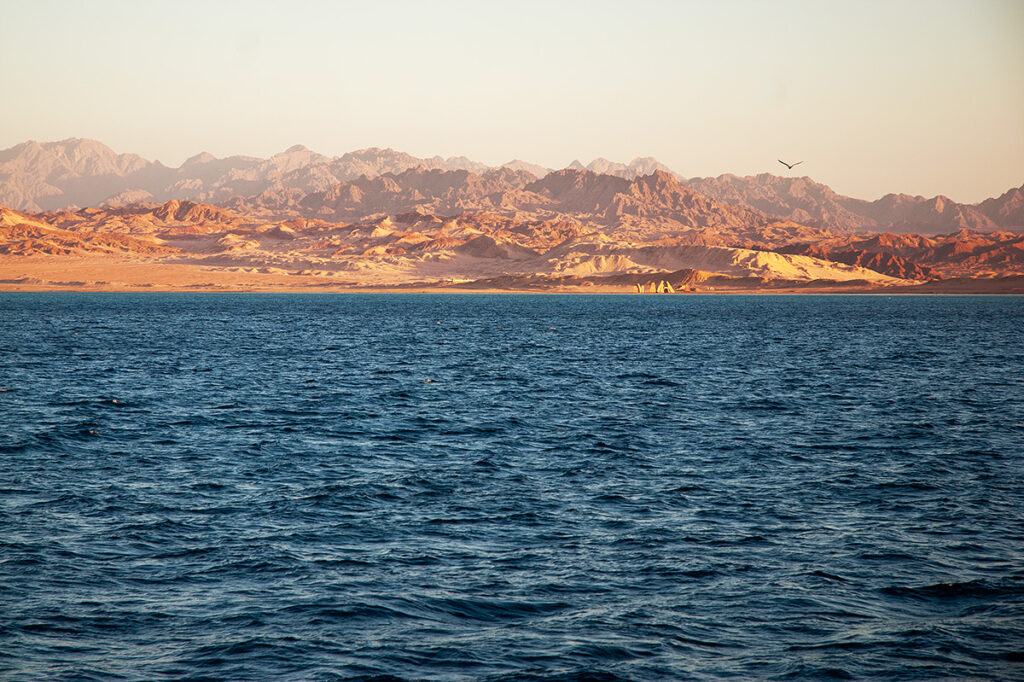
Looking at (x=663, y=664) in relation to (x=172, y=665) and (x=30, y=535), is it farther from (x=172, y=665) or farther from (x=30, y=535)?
(x=30, y=535)

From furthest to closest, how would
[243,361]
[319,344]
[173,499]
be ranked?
[319,344] → [243,361] → [173,499]

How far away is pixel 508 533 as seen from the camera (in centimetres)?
2378

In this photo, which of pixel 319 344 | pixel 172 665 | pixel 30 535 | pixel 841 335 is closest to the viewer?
pixel 172 665

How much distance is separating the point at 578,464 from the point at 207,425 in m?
18.2

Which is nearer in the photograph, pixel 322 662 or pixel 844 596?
pixel 322 662

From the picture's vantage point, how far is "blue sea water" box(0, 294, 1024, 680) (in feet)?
55.2

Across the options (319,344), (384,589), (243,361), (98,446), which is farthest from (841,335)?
(384,589)

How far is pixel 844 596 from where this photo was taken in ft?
64.3

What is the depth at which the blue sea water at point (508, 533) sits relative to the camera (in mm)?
16828

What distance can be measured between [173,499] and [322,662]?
41.6ft

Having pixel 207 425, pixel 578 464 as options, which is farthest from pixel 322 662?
pixel 207 425

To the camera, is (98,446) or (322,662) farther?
(98,446)

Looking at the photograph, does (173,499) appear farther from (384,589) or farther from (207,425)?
(207,425)

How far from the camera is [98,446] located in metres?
35.5
